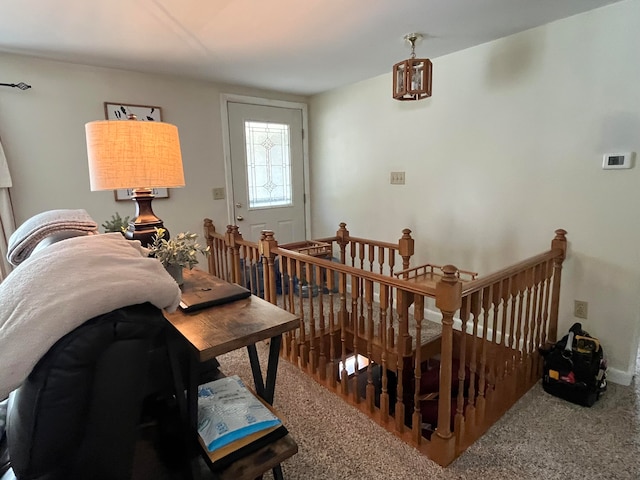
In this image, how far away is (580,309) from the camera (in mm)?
2355

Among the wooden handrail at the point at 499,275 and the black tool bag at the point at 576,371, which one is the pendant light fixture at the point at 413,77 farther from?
the black tool bag at the point at 576,371

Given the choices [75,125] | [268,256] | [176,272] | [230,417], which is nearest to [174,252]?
[176,272]

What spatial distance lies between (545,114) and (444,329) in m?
1.79

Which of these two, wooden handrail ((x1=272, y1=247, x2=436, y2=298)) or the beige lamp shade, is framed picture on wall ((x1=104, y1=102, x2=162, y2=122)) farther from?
wooden handrail ((x1=272, y1=247, x2=436, y2=298))

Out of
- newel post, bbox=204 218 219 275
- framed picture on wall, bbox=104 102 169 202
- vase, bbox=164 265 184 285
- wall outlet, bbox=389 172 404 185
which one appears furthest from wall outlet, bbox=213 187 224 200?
vase, bbox=164 265 184 285

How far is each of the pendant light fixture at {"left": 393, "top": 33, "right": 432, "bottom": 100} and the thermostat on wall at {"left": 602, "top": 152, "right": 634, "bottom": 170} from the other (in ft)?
3.75

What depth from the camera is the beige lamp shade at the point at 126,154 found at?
1.54 meters

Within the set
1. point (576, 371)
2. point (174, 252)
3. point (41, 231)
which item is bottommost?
point (576, 371)

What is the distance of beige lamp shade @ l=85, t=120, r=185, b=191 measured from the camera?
1.54 metres

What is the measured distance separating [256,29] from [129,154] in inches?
53.0

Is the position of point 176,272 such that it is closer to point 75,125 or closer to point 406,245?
point 406,245

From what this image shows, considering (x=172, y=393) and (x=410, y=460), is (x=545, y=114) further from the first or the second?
(x=172, y=393)

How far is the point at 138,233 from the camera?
5.82 feet

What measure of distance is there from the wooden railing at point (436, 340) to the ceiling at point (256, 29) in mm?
1375
